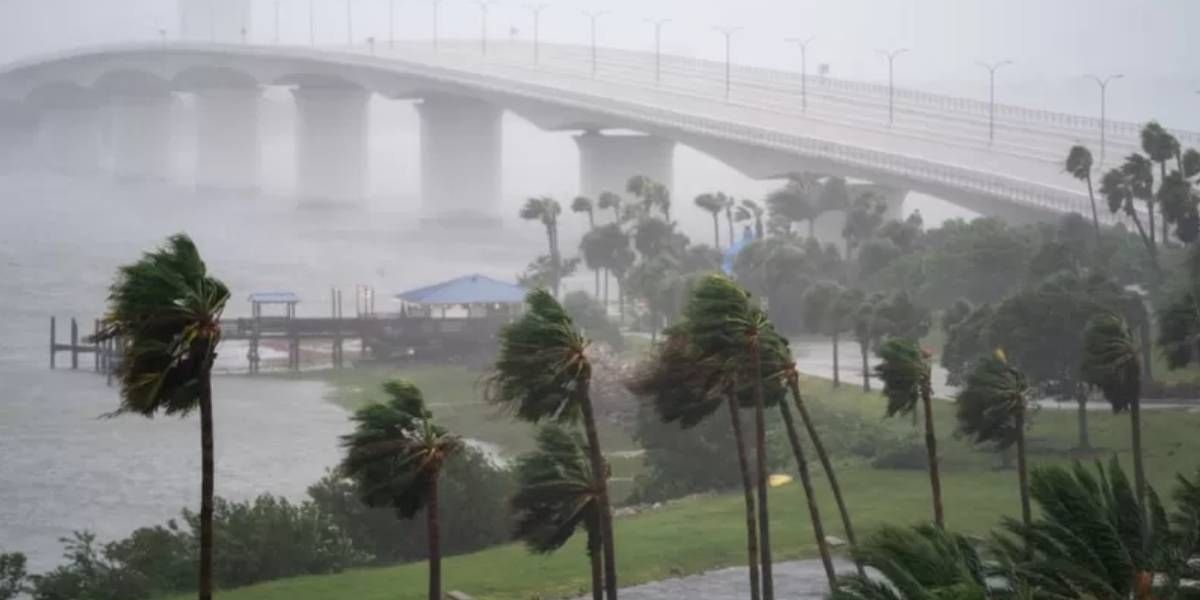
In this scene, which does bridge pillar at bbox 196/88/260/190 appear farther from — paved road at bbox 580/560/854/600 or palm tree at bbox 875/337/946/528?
palm tree at bbox 875/337/946/528

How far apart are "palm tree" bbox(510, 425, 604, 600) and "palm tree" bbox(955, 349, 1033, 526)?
5423 millimetres

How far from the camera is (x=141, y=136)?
94.5 meters

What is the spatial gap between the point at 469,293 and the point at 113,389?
10.9 meters

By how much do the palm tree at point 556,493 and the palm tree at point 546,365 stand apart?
1.34 ft

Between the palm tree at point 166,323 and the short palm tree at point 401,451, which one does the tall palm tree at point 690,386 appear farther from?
the palm tree at point 166,323

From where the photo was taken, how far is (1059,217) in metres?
54.6

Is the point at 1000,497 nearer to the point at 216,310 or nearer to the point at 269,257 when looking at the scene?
the point at 216,310

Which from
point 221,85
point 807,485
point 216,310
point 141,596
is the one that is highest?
point 221,85

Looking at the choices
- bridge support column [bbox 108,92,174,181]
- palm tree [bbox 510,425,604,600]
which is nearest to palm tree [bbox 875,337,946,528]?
palm tree [bbox 510,425,604,600]

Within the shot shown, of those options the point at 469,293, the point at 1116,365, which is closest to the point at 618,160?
the point at 469,293

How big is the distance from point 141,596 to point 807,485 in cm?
819

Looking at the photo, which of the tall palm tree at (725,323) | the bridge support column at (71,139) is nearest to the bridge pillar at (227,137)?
the bridge support column at (71,139)

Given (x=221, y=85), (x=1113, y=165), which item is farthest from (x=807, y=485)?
(x=221, y=85)

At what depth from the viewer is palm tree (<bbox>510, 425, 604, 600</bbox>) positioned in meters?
17.6
